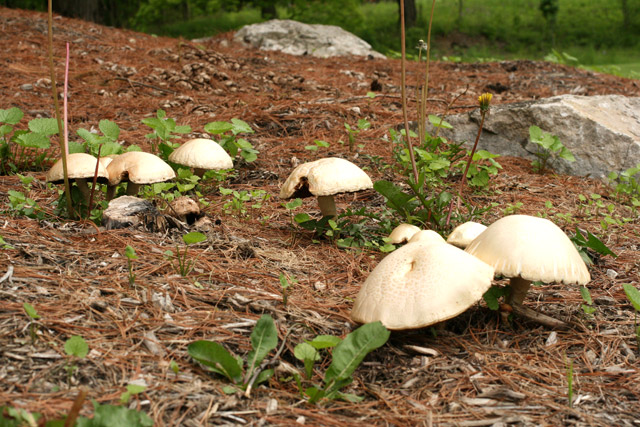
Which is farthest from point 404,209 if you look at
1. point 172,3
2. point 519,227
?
point 172,3

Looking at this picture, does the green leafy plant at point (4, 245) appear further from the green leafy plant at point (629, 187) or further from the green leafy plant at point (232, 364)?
the green leafy plant at point (629, 187)

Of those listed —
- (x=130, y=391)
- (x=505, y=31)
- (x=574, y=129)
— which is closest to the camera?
(x=130, y=391)

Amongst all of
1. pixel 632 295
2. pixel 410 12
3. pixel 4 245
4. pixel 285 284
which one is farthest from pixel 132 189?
pixel 410 12

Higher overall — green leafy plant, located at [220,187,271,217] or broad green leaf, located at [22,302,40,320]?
broad green leaf, located at [22,302,40,320]

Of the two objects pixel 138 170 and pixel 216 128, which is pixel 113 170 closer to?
pixel 138 170

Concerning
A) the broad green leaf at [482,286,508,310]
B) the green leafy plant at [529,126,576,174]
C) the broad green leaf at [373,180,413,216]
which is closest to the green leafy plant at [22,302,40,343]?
the broad green leaf at [482,286,508,310]

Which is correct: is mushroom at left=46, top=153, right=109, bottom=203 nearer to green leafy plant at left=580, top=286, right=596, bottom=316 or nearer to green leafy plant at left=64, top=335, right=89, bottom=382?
green leafy plant at left=64, top=335, right=89, bottom=382

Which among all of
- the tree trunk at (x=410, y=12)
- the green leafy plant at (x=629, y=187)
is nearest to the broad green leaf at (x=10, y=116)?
the green leafy plant at (x=629, y=187)

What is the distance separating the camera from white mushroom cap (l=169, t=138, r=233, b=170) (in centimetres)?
386

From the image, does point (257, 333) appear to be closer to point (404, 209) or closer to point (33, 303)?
point (33, 303)

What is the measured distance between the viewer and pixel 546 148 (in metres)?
4.76

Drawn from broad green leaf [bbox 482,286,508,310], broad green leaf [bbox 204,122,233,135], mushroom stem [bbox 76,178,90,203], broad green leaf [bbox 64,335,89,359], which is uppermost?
broad green leaf [bbox 204,122,233,135]

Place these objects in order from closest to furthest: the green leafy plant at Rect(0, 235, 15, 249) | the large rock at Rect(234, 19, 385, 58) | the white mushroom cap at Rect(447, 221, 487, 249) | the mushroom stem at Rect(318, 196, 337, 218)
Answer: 1. the green leafy plant at Rect(0, 235, 15, 249)
2. the white mushroom cap at Rect(447, 221, 487, 249)
3. the mushroom stem at Rect(318, 196, 337, 218)
4. the large rock at Rect(234, 19, 385, 58)

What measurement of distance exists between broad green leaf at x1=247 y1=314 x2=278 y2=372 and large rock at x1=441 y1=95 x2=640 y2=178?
156 inches
